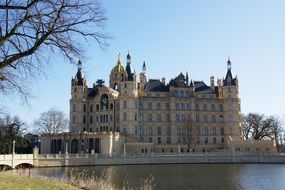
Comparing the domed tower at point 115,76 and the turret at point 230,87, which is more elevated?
the domed tower at point 115,76

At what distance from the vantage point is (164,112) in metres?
77.6

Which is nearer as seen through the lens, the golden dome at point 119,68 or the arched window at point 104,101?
the arched window at point 104,101

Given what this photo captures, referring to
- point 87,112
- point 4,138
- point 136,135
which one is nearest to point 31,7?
point 4,138

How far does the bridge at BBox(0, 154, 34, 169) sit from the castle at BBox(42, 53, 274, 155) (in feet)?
69.7

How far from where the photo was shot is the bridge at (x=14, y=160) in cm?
4594

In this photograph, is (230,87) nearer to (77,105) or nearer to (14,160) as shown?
(77,105)

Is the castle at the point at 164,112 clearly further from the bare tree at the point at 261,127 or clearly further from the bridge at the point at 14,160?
the bridge at the point at 14,160

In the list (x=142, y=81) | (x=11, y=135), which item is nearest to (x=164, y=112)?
(x=142, y=81)

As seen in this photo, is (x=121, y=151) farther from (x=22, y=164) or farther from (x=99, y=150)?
(x=22, y=164)

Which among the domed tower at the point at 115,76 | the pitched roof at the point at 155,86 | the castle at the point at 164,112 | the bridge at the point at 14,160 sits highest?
the domed tower at the point at 115,76

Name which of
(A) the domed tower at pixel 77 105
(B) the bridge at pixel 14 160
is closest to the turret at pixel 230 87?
(A) the domed tower at pixel 77 105

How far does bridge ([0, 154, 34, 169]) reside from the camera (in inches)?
1809

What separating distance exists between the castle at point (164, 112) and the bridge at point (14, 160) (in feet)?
69.7

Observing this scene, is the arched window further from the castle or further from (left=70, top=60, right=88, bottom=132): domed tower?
(left=70, top=60, right=88, bottom=132): domed tower
